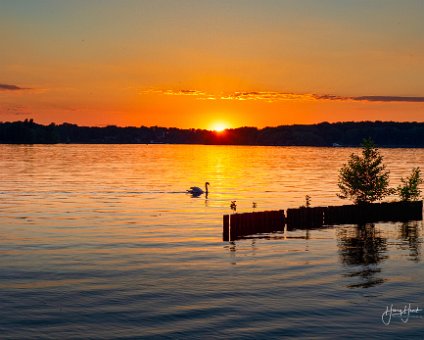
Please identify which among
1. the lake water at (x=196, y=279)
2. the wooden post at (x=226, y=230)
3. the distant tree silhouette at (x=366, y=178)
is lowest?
the lake water at (x=196, y=279)

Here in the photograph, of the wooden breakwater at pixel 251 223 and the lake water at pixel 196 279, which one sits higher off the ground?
the wooden breakwater at pixel 251 223

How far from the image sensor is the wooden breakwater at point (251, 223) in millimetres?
58734

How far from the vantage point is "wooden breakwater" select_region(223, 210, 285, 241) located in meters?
58.7

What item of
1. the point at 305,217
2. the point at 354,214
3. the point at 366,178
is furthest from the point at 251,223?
the point at 366,178

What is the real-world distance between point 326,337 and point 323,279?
12120mm

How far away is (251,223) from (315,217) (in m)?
10.7

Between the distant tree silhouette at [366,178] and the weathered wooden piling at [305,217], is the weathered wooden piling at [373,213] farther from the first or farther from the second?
the distant tree silhouette at [366,178]

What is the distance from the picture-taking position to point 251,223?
61281 millimetres

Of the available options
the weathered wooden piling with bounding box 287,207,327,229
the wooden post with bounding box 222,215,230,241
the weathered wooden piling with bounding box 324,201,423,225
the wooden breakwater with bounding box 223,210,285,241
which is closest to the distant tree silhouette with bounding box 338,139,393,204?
the weathered wooden piling with bounding box 324,201,423,225

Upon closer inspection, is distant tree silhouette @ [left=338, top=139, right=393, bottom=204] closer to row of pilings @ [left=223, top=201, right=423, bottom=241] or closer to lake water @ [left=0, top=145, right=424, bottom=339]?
row of pilings @ [left=223, top=201, right=423, bottom=241]

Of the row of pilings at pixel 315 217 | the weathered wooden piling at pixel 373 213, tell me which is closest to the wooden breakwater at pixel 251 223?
the row of pilings at pixel 315 217

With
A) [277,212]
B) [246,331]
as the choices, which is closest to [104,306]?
[246,331]

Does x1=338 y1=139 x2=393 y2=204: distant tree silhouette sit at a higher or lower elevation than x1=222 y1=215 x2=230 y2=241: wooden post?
higher

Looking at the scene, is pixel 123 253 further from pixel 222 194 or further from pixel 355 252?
pixel 222 194
